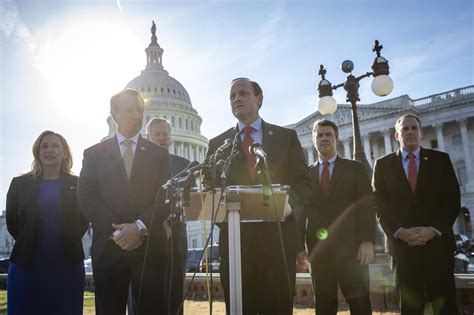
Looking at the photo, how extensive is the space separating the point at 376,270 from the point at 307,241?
373cm

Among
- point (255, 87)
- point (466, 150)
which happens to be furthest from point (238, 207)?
point (466, 150)

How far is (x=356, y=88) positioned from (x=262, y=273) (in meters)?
8.18

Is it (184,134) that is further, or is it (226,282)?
(184,134)

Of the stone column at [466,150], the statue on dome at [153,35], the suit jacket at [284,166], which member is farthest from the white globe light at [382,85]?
the statue on dome at [153,35]

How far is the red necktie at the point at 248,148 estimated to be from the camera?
3.67 metres

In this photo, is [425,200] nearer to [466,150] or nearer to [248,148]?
[248,148]

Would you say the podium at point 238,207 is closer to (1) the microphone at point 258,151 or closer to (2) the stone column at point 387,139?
(1) the microphone at point 258,151

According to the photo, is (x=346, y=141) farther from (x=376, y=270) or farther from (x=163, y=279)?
(x=163, y=279)

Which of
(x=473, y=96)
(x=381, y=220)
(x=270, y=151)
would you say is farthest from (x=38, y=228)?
(x=473, y=96)

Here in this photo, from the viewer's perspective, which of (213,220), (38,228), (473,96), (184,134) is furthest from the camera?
(184,134)

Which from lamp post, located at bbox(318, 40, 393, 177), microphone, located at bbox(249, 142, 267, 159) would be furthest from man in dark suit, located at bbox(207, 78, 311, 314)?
lamp post, located at bbox(318, 40, 393, 177)

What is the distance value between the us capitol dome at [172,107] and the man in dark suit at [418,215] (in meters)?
82.5

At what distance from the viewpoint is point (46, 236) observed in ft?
16.2

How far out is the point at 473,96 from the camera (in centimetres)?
5097
